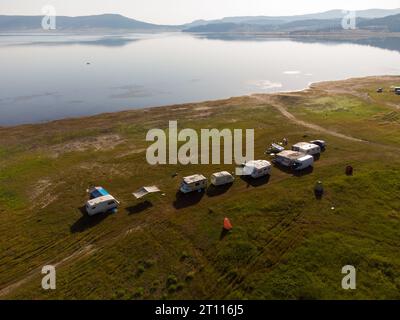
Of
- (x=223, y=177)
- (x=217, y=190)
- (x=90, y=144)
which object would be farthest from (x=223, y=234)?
(x=90, y=144)

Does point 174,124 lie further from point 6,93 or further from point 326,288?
point 6,93

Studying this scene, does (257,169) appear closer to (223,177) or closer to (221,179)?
(223,177)

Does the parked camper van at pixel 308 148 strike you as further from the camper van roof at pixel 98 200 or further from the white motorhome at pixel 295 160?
the camper van roof at pixel 98 200

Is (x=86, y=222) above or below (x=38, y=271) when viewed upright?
above

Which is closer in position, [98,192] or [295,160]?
[98,192]

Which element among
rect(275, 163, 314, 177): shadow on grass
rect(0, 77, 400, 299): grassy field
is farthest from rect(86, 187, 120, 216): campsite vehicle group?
rect(275, 163, 314, 177): shadow on grass

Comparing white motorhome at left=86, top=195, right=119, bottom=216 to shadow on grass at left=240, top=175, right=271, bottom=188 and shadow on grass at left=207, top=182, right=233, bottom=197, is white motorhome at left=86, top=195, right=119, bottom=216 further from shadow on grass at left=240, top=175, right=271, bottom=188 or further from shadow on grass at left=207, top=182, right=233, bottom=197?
shadow on grass at left=240, top=175, right=271, bottom=188

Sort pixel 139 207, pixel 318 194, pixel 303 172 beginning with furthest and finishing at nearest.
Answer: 1. pixel 303 172
2. pixel 318 194
3. pixel 139 207
